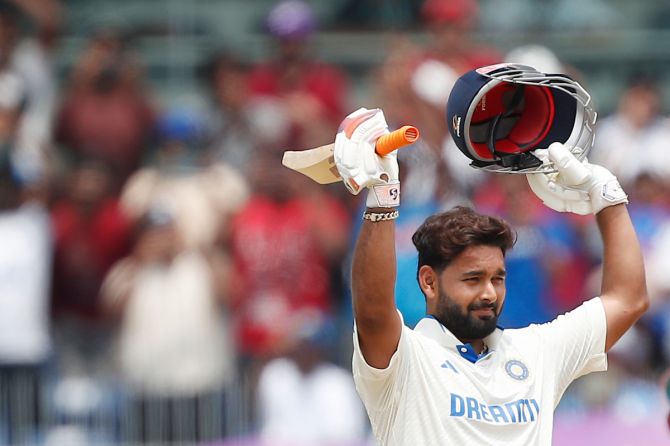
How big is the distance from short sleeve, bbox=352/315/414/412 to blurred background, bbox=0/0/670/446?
3648mm

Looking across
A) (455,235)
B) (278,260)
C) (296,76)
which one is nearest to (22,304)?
(278,260)

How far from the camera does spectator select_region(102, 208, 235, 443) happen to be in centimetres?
896

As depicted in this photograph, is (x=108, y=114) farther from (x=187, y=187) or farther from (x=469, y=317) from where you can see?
(x=469, y=317)

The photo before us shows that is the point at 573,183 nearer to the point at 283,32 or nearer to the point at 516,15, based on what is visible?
the point at 283,32

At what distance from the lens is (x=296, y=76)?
10125mm

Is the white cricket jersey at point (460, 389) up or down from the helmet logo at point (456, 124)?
Result: down

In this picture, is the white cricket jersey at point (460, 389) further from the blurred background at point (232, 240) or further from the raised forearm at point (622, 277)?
the blurred background at point (232, 240)

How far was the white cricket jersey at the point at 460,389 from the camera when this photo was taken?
4484 millimetres

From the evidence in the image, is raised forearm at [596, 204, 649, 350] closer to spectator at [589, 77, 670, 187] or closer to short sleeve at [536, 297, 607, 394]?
short sleeve at [536, 297, 607, 394]

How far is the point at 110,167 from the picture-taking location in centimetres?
980

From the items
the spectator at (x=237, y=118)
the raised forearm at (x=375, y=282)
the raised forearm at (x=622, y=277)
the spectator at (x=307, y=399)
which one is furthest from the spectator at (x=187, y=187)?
the raised forearm at (x=375, y=282)

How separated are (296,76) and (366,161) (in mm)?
5901

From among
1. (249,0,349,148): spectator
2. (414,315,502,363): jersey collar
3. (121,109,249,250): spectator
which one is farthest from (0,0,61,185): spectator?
(414,315,502,363): jersey collar

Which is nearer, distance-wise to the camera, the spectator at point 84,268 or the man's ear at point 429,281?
the man's ear at point 429,281
